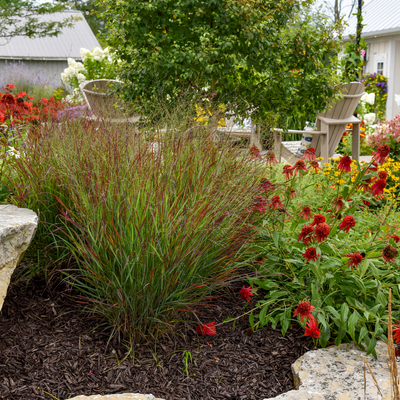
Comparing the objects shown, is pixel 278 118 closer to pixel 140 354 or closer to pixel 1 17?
pixel 140 354

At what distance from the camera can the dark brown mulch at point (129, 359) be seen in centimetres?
186

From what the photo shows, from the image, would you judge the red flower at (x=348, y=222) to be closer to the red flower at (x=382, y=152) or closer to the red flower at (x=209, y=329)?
the red flower at (x=382, y=152)

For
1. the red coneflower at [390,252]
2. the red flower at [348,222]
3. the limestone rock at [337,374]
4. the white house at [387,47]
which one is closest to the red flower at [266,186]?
the red flower at [348,222]

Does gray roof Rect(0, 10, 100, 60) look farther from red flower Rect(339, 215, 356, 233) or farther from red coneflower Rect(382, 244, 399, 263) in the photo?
red coneflower Rect(382, 244, 399, 263)

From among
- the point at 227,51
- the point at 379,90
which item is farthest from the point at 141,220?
the point at 379,90

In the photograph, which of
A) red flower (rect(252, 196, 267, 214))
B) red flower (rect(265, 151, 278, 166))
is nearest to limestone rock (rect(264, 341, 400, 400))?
red flower (rect(252, 196, 267, 214))

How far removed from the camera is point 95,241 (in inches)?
79.6

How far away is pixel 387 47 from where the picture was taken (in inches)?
522

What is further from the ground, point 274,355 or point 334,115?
point 334,115

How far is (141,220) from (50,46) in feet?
81.8

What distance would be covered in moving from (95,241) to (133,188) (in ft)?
1.03

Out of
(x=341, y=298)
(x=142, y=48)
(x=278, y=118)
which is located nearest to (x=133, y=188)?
(x=341, y=298)

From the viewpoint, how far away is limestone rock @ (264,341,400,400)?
5.86 ft

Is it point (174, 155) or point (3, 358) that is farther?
point (174, 155)
